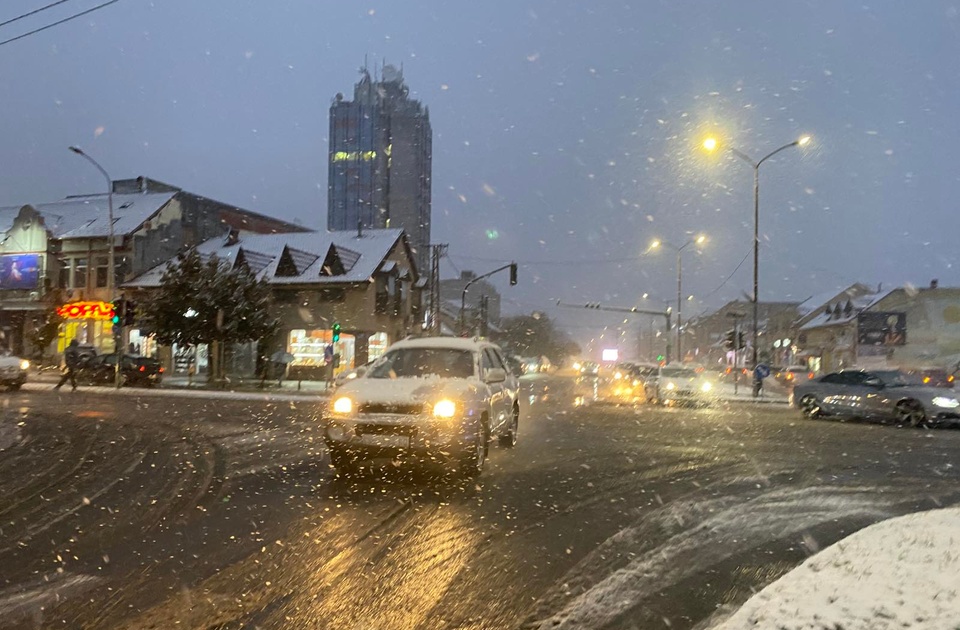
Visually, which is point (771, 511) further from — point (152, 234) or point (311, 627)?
point (152, 234)

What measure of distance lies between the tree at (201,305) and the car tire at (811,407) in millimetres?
23326

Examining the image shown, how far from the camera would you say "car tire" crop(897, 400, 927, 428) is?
65.0 ft

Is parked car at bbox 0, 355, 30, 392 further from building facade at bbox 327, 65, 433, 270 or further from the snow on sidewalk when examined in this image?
building facade at bbox 327, 65, 433, 270

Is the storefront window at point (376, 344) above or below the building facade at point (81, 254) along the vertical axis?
below

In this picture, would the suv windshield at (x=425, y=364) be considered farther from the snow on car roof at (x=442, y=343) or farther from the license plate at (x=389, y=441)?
the license plate at (x=389, y=441)

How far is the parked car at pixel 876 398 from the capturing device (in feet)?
64.5

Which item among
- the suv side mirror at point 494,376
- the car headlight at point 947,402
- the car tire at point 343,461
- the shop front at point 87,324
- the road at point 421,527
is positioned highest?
the shop front at point 87,324

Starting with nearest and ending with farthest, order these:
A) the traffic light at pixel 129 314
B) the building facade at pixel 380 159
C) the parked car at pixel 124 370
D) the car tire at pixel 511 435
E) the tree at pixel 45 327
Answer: the car tire at pixel 511 435 → the traffic light at pixel 129 314 → the parked car at pixel 124 370 → the tree at pixel 45 327 → the building facade at pixel 380 159

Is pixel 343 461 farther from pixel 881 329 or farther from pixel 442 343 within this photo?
pixel 881 329

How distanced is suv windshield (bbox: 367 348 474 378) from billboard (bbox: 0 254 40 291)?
4351 cm

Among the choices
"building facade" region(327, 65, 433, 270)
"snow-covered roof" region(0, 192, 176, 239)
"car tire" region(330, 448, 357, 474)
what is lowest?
"car tire" region(330, 448, 357, 474)

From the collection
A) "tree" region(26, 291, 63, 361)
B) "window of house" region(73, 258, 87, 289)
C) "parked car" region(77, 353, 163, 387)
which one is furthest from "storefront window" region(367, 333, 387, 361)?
"tree" region(26, 291, 63, 361)

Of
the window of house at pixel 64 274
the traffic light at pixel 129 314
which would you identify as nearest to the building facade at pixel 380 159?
the window of house at pixel 64 274

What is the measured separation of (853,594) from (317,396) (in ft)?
82.4
